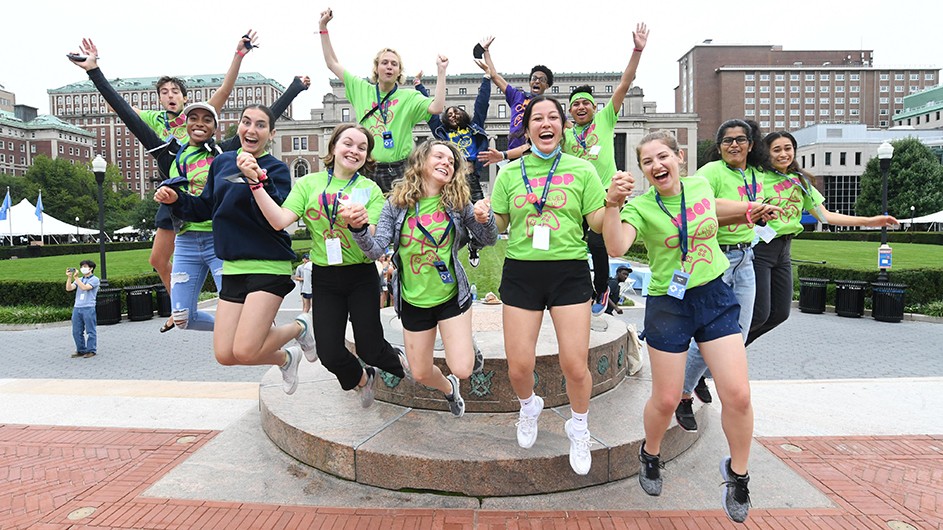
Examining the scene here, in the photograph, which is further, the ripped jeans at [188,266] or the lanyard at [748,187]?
the ripped jeans at [188,266]

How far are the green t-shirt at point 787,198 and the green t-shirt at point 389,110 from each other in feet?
10.9

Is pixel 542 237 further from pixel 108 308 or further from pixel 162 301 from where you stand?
pixel 162 301

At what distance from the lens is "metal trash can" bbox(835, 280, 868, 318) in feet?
46.7

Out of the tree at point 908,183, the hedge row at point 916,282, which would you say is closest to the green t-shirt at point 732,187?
the hedge row at point 916,282

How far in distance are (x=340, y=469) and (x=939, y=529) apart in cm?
419

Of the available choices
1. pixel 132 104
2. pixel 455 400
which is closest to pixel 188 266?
pixel 455 400

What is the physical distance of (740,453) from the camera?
339 cm

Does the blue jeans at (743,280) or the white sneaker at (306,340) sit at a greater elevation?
the blue jeans at (743,280)

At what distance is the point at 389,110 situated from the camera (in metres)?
5.57

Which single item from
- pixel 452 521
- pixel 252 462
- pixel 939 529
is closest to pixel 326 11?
pixel 252 462

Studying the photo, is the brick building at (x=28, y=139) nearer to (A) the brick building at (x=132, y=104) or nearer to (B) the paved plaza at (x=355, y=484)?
(A) the brick building at (x=132, y=104)

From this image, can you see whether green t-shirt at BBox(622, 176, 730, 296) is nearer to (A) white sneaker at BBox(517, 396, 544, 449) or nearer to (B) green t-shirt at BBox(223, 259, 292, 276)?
(A) white sneaker at BBox(517, 396, 544, 449)

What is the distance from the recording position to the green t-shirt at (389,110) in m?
5.57

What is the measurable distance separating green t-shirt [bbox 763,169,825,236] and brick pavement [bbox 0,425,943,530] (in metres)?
2.05
